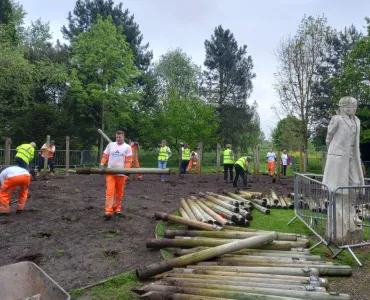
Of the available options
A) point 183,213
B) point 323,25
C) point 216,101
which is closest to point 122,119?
point 216,101

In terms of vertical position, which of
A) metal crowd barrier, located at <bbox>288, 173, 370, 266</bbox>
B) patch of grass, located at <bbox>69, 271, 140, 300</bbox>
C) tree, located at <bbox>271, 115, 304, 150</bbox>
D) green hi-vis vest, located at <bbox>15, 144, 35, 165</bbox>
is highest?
tree, located at <bbox>271, 115, 304, 150</bbox>

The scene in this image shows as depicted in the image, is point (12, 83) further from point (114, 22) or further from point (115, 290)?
point (115, 290)

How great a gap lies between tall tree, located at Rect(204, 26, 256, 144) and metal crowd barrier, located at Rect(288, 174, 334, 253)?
32.5 meters

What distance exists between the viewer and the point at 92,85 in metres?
30.6

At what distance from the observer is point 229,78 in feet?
139

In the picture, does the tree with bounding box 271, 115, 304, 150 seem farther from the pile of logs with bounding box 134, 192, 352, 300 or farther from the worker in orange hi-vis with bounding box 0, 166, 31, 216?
the worker in orange hi-vis with bounding box 0, 166, 31, 216

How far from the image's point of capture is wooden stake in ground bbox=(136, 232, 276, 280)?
4.75 m

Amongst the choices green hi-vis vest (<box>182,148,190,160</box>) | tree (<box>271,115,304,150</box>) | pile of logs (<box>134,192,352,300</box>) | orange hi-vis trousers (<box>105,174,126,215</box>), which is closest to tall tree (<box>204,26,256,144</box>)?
tree (<box>271,115,304,150</box>)

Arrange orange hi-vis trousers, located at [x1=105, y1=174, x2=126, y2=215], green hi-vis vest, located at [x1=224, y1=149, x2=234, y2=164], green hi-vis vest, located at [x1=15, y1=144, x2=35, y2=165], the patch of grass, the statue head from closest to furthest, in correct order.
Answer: the patch of grass, the statue head, orange hi-vis trousers, located at [x1=105, y1=174, x2=126, y2=215], green hi-vis vest, located at [x1=15, y1=144, x2=35, y2=165], green hi-vis vest, located at [x1=224, y1=149, x2=234, y2=164]

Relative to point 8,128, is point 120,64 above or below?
above

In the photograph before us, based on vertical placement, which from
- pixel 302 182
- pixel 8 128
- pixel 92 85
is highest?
pixel 92 85

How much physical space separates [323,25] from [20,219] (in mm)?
26573

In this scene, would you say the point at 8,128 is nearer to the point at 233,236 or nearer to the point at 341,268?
the point at 233,236

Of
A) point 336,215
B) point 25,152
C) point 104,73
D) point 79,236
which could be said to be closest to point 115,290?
point 79,236
